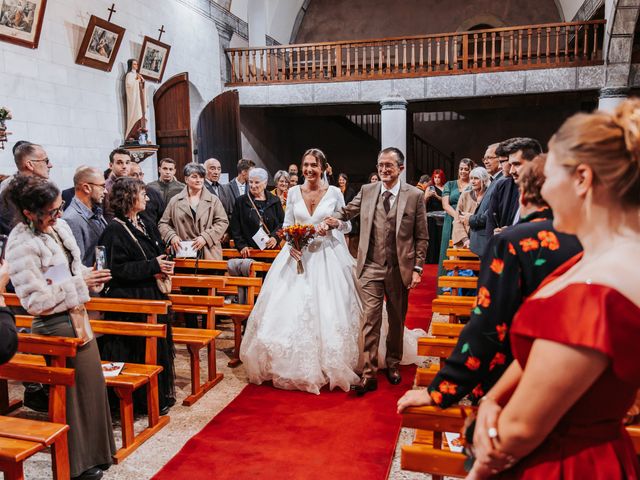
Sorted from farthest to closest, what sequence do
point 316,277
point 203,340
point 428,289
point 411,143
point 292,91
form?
point 411,143 → point 292,91 → point 428,289 → point 316,277 → point 203,340

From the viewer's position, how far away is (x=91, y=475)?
2787 millimetres

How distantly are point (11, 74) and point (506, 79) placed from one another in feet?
29.2

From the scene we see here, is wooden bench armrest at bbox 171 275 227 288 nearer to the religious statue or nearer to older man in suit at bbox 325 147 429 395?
older man in suit at bbox 325 147 429 395

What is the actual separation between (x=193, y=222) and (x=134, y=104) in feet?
13.7

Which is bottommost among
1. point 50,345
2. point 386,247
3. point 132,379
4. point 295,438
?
point 295,438

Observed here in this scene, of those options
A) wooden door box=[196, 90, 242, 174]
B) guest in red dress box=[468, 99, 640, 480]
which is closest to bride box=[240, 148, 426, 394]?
guest in red dress box=[468, 99, 640, 480]

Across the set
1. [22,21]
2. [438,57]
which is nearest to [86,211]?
[22,21]

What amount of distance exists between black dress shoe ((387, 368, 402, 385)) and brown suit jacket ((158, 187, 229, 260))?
2169mm

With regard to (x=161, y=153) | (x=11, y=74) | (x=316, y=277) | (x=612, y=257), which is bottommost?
(x=316, y=277)

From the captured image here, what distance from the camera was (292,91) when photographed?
12.1 m

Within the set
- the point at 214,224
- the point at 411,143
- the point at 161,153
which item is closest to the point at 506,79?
the point at 411,143

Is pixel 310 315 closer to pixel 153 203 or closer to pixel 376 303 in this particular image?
pixel 376 303

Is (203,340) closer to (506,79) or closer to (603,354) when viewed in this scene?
(603,354)

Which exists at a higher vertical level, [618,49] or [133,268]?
[618,49]
